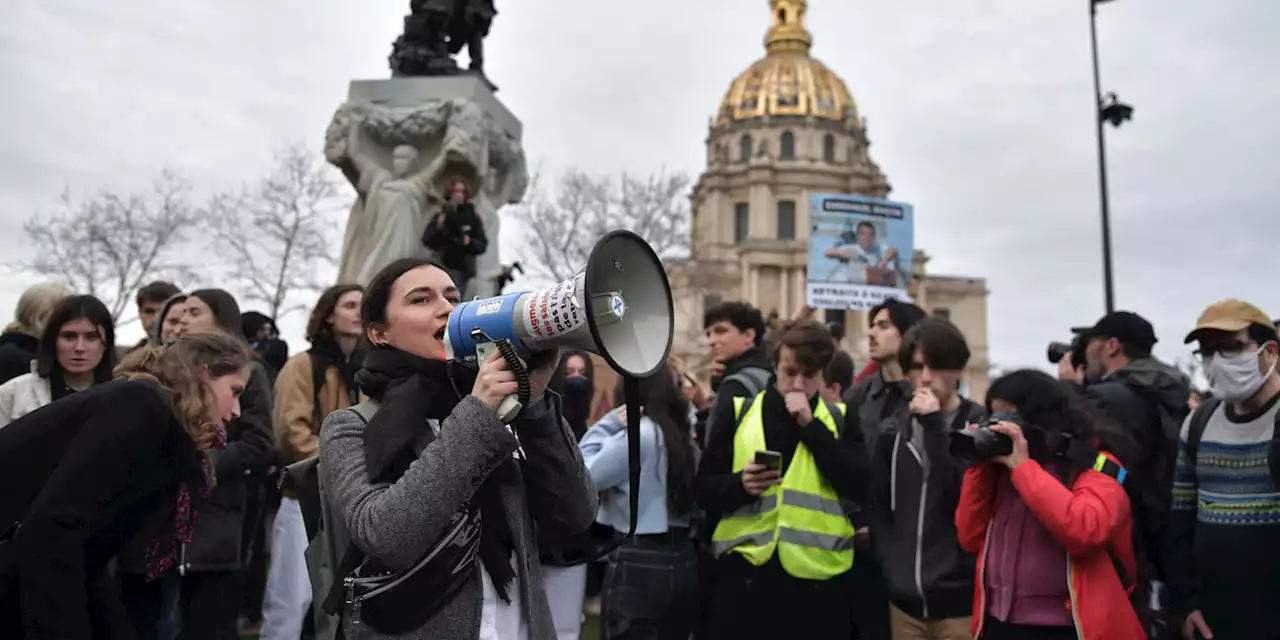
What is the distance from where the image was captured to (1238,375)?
4270 millimetres

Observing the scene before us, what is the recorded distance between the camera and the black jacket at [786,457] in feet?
14.5

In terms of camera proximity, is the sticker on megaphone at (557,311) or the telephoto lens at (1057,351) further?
the telephoto lens at (1057,351)

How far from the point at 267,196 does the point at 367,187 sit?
29.0 m

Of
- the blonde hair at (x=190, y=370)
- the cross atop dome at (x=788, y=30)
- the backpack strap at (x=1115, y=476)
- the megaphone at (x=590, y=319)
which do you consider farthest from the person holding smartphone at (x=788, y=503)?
the cross atop dome at (x=788, y=30)

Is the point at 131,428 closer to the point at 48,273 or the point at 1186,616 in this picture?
the point at 1186,616

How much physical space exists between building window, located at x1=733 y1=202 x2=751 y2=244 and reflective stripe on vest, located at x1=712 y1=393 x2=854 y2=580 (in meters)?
80.6

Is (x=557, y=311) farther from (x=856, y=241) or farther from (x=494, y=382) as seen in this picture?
(x=856, y=241)

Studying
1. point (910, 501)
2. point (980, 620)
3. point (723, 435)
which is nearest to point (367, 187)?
point (723, 435)

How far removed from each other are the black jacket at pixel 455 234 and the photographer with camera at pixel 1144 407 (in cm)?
476

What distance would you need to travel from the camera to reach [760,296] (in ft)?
251

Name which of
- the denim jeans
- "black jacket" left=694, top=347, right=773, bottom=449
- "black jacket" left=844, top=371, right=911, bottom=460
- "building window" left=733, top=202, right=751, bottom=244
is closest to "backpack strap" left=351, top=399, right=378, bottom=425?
"black jacket" left=694, top=347, right=773, bottom=449

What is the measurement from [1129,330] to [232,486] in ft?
17.1

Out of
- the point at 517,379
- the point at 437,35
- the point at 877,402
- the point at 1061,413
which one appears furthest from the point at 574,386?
the point at 437,35

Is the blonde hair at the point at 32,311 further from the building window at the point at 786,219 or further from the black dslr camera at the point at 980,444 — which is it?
the building window at the point at 786,219
